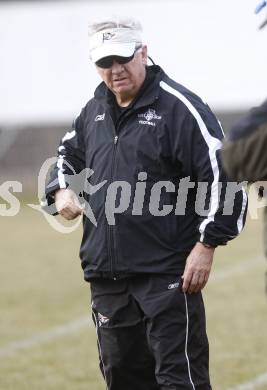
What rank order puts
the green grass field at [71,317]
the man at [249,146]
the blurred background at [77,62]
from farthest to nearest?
the blurred background at [77,62] → the green grass field at [71,317] → the man at [249,146]

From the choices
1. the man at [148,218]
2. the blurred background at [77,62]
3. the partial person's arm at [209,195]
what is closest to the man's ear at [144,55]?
the man at [148,218]

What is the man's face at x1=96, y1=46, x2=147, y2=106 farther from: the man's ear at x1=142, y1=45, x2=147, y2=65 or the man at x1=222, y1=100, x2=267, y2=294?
the man at x1=222, y1=100, x2=267, y2=294

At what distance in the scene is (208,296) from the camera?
1018cm

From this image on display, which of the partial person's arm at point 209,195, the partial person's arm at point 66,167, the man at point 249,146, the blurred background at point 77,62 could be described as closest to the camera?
the man at point 249,146

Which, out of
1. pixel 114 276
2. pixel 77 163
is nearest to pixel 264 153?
pixel 114 276

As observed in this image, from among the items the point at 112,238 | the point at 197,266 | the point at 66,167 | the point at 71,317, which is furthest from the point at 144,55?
the point at 71,317

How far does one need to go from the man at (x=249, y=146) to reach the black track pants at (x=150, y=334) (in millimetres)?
1101

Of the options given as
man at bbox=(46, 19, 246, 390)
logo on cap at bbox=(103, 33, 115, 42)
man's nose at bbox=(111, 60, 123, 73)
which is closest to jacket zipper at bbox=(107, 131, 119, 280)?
man at bbox=(46, 19, 246, 390)

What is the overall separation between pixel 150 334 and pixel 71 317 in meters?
4.68

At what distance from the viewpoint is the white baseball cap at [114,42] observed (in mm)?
4742

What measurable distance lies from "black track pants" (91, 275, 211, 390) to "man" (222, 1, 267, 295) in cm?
110

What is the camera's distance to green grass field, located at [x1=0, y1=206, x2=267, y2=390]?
696 centimetres

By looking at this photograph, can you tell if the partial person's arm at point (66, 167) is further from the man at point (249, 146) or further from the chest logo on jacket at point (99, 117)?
the man at point (249, 146)

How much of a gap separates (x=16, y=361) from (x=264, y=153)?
14.0ft
